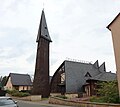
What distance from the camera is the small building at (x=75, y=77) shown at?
38.5 meters

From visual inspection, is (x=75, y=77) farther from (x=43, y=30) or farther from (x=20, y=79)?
(x=20, y=79)

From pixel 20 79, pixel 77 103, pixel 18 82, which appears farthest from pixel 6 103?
pixel 20 79

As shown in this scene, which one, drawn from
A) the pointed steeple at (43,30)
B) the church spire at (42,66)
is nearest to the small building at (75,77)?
the church spire at (42,66)

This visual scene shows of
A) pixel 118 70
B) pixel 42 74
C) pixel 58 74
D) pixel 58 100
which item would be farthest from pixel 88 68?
pixel 118 70

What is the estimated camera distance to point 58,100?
2464cm

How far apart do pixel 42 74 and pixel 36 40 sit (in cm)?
732

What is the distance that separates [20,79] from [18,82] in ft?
6.47

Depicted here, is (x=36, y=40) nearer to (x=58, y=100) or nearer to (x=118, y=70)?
(x=58, y=100)

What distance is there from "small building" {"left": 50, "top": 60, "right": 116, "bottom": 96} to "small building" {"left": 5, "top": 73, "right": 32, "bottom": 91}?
20.8 m

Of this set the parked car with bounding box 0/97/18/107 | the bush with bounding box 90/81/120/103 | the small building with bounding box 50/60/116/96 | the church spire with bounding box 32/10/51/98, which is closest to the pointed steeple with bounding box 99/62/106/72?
the small building with bounding box 50/60/116/96

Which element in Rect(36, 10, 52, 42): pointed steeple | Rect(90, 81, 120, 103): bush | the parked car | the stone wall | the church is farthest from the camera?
Rect(36, 10, 52, 42): pointed steeple

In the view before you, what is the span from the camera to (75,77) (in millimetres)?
41594

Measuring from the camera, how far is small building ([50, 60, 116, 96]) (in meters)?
38.5

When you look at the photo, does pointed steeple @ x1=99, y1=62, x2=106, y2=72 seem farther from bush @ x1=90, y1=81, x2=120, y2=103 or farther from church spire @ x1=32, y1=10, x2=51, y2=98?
bush @ x1=90, y1=81, x2=120, y2=103
